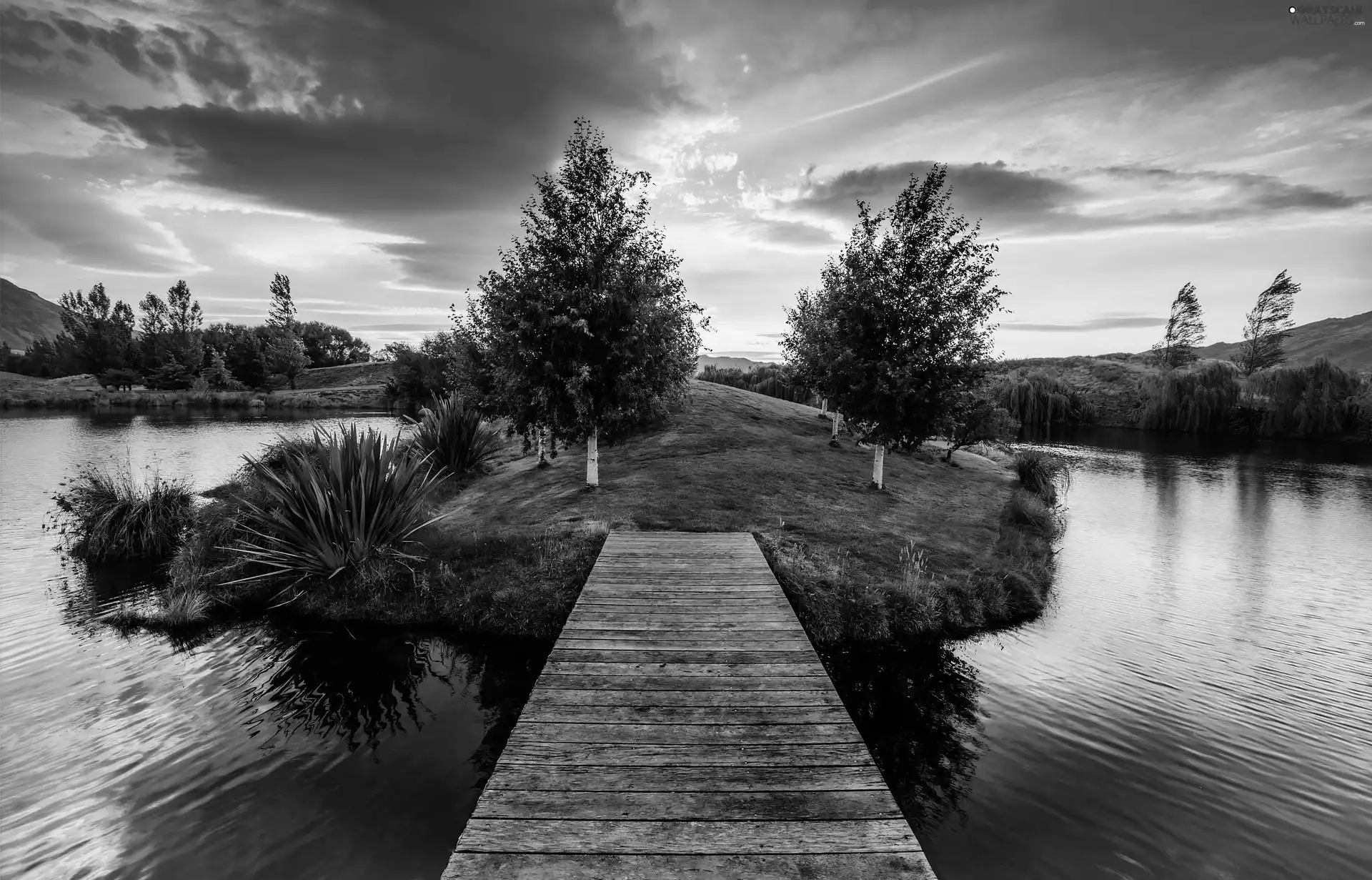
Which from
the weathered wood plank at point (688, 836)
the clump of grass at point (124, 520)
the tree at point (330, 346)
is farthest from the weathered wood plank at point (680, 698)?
the tree at point (330, 346)

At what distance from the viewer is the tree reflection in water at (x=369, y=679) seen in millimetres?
8516

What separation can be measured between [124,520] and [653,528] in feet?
51.2

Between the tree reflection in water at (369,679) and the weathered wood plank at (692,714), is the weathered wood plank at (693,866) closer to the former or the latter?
the weathered wood plank at (692,714)

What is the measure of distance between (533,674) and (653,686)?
4345 millimetres

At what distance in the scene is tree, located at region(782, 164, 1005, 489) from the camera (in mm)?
17734

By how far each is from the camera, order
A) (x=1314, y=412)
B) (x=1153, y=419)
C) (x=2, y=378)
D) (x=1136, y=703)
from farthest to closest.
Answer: (x=2, y=378) → (x=1153, y=419) → (x=1314, y=412) → (x=1136, y=703)

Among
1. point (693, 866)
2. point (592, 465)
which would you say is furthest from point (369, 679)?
point (592, 465)

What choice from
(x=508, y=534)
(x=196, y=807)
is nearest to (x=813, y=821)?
(x=196, y=807)

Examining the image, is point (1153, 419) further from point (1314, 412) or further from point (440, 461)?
point (440, 461)

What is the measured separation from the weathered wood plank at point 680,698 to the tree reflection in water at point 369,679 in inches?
105

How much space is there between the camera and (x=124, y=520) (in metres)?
15.9

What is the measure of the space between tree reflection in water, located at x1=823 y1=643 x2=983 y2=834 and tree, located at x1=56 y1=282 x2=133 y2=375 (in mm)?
117907

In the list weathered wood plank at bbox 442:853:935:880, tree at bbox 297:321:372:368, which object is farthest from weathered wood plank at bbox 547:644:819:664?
tree at bbox 297:321:372:368

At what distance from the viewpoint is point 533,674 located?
9883mm
